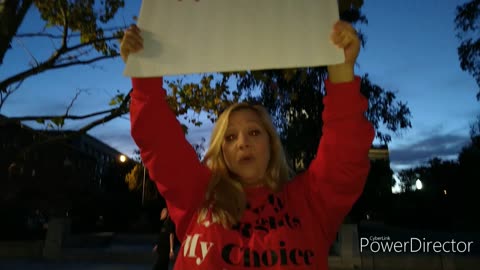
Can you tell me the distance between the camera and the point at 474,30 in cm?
1289

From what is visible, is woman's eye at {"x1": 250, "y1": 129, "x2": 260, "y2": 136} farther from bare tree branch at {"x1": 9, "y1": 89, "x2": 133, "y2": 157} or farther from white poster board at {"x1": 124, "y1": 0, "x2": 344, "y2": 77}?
bare tree branch at {"x1": 9, "y1": 89, "x2": 133, "y2": 157}

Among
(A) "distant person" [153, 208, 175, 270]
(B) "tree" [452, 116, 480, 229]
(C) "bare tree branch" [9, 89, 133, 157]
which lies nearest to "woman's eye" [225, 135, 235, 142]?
(C) "bare tree branch" [9, 89, 133, 157]

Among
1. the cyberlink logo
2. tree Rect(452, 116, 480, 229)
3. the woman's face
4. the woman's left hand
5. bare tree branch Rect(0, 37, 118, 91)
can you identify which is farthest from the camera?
tree Rect(452, 116, 480, 229)

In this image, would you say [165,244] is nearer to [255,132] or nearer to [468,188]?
[255,132]

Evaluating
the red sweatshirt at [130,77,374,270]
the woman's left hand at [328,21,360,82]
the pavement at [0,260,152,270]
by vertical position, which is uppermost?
the woman's left hand at [328,21,360,82]

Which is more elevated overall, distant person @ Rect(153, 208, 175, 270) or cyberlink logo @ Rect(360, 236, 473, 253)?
distant person @ Rect(153, 208, 175, 270)

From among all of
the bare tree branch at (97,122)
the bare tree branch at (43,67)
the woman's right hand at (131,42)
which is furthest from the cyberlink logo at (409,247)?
the woman's right hand at (131,42)

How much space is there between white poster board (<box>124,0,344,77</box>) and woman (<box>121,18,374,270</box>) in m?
0.06

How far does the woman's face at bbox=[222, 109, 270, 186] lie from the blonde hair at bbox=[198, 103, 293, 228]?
0.03 m

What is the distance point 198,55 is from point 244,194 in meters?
0.65

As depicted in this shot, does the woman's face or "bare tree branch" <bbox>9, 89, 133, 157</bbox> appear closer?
the woman's face

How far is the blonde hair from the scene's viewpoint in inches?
65.1

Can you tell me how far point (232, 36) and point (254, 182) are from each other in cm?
69

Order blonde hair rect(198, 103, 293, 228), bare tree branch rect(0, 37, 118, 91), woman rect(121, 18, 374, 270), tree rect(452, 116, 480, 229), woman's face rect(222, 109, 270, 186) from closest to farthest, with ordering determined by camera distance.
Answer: woman rect(121, 18, 374, 270) → blonde hair rect(198, 103, 293, 228) → woman's face rect(222, 109, 270, 186) → bare tree branch rect(0, 37, 118, 91) → tree rect(452, 116, 480, 229)
